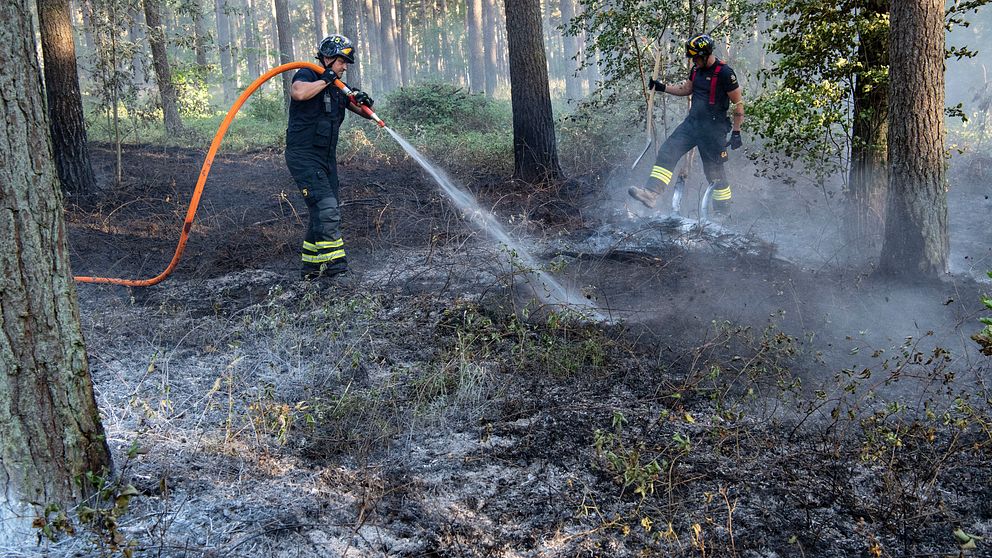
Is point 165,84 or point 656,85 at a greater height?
point 165,84

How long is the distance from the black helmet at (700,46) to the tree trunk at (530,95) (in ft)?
8.01

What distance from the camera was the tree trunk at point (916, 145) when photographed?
5000 millimetres

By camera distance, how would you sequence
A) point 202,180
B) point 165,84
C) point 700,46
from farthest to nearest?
1. point 165,84
2. point 700,46
3. point 202,180

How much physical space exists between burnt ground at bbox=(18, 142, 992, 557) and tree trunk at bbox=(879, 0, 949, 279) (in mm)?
283

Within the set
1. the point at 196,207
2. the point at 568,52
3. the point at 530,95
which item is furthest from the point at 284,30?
the point at 568,52

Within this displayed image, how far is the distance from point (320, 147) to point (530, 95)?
157 inches

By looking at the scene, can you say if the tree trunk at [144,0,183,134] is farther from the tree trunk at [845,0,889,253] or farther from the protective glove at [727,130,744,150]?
the tree trunk at [845,0,889,253]

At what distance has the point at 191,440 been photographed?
3467 millimetres

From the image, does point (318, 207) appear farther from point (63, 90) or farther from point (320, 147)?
point (63, 90)

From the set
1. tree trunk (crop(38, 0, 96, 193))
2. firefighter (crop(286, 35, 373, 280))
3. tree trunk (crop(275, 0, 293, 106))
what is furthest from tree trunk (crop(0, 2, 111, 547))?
tree trunk (crop(275, 0, 293, 106))

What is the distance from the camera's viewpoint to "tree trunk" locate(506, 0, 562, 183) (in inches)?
365

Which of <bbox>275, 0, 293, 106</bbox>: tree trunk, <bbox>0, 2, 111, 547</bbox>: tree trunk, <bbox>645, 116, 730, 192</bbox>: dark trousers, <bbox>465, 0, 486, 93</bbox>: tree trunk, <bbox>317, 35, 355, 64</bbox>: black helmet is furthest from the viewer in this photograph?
<bbox>465, 0, 486, 93</bbox>: tree trunk

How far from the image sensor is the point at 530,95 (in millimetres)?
9359

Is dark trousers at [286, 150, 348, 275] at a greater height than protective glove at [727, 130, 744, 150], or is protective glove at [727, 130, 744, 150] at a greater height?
protective glove at [727, 130, 744, 150]
